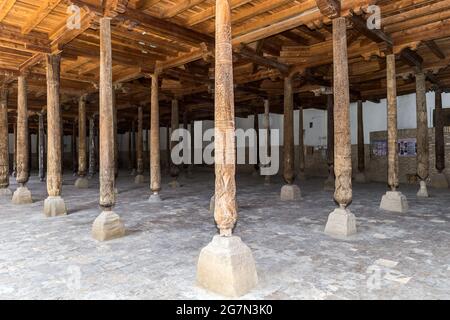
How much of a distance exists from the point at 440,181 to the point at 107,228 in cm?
1284

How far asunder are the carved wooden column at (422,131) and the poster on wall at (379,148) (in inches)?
225

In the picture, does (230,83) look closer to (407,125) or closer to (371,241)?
(371,241)

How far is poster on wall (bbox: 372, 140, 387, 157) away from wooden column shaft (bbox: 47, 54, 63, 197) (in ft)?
48.8

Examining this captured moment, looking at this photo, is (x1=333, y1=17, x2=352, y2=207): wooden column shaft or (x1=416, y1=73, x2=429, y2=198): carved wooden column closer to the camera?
(x1=333, y1=17, x2=352, y2=207): wooden column shaft

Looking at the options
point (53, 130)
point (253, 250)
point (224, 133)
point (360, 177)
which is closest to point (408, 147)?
point (360, 177)

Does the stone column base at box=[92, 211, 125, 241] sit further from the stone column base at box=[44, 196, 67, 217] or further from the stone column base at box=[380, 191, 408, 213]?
the stone column base at box=[380, 191, 408, 213]

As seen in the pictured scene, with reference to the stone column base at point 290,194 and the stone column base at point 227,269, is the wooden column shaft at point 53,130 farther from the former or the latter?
the stone column base at point 290,194

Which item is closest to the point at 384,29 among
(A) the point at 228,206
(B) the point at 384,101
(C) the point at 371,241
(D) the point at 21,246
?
(C) the point at 371,241

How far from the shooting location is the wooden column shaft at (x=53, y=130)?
788 cm

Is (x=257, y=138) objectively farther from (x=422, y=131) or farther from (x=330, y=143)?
(x=422, y=131)

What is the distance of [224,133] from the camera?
3.60m

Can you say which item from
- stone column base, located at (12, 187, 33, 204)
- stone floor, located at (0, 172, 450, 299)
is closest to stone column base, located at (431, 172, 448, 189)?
stone floor, located at (0, 172, 450, 299)

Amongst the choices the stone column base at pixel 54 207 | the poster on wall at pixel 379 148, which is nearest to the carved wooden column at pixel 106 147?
the stone column base at pixel 54 207

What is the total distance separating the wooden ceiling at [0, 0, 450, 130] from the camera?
20.6 feet
